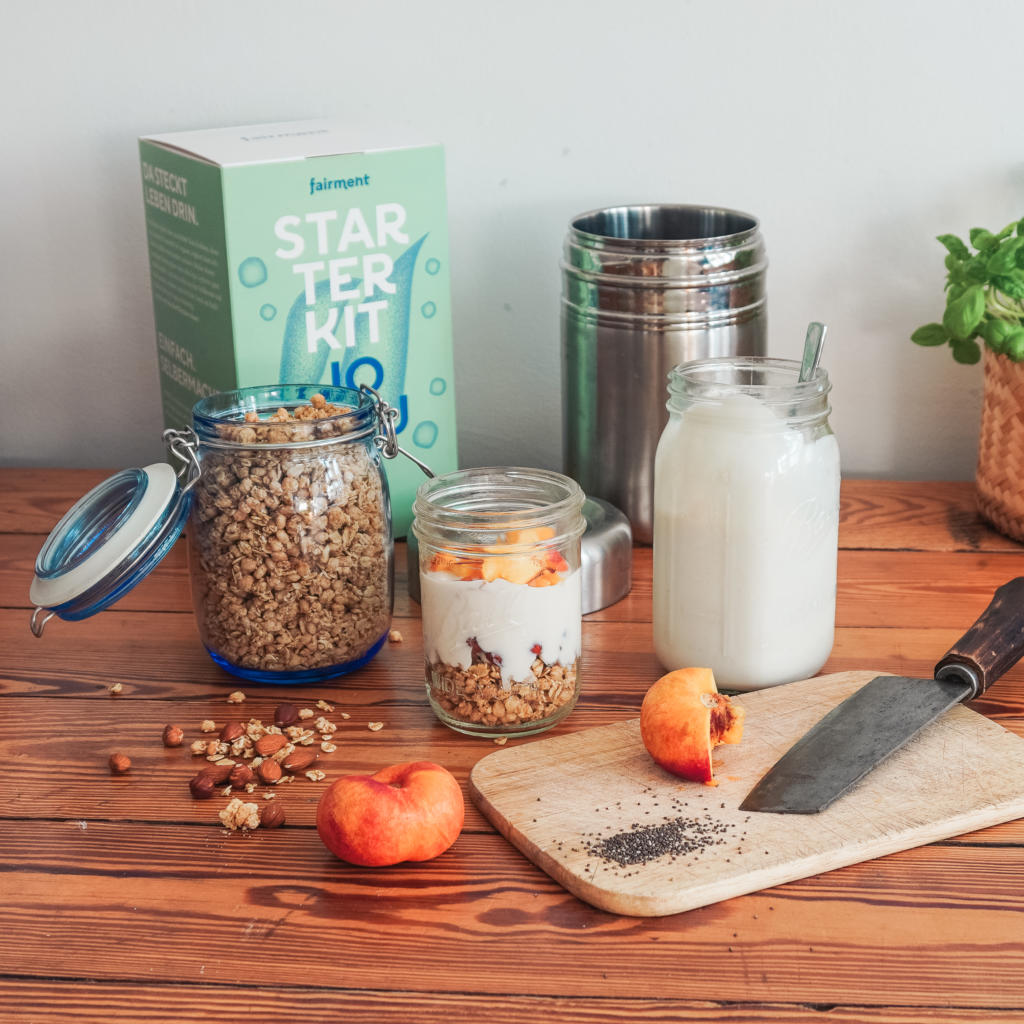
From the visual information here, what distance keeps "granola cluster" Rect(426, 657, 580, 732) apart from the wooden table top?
2 centimetres

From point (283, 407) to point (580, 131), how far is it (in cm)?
50

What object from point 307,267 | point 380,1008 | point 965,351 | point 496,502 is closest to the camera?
point 380,1008

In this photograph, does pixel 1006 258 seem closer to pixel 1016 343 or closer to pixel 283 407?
pixel 1016 343

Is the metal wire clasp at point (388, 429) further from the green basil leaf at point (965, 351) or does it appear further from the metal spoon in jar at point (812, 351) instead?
the green basil leaf at point (965, 351)

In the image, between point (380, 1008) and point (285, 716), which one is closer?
point (380, 1008)

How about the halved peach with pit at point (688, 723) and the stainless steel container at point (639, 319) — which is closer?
the halved peach with pit at point (688, 723)

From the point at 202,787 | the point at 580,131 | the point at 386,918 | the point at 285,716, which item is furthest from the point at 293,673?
the point at 580,131

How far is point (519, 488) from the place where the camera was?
931 millimetres

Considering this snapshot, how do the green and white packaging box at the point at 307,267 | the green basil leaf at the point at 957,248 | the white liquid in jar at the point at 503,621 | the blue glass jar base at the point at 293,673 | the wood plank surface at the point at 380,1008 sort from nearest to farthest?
1. the wood plank surface at the point at 380,1008
2. the white liquid in jar at the point at 503,621
3. the blue glass jar base at the point at 293,673
4. the green and white packaging box at the point at 307,267
5. the green basil leaf at the point at 957,248

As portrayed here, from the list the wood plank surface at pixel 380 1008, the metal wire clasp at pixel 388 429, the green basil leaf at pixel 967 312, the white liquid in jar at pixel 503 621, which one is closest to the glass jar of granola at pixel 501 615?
the white liquid in jar at pixel 503 621

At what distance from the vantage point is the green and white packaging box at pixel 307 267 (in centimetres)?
105

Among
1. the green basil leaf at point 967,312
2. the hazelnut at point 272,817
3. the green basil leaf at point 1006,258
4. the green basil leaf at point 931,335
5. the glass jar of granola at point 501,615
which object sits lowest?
the hazelnut at point 272,817

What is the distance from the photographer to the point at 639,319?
115 centimetres

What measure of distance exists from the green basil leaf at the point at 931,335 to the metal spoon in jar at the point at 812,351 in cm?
34
